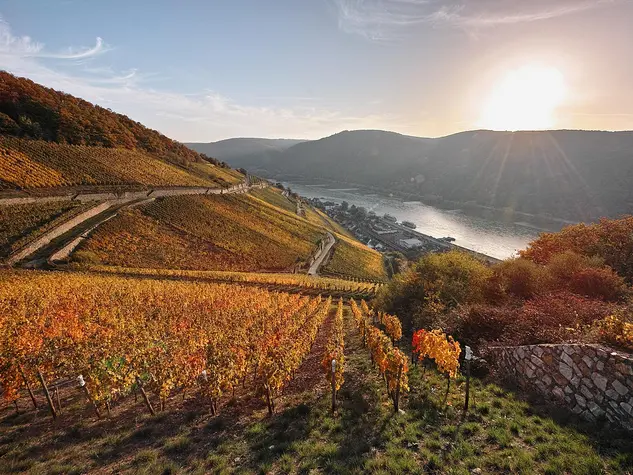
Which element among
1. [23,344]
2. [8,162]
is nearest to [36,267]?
[8,162]

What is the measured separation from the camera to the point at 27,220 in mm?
44469

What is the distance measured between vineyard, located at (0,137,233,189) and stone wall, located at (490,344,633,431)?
66483 millimetres

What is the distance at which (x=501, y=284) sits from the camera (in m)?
22.6

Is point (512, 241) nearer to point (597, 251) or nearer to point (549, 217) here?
point (549, 217)

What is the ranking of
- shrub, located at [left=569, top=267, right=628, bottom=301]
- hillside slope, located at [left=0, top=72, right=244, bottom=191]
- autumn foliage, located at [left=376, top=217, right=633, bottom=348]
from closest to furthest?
autumn foliage, located at [left=376, top=217, right=633, bottom=348] < shrub, located at [left=569, top=267, right=628, bottom=301] < hillside slope, located at [left=0, top=72, right=244, bottom=191]

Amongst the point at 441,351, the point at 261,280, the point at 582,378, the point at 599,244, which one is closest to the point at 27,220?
the point at 261,280

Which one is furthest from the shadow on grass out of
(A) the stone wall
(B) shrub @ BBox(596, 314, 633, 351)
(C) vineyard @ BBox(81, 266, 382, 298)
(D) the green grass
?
(C) vineyard @ BBox(81, 266, 382, 298)

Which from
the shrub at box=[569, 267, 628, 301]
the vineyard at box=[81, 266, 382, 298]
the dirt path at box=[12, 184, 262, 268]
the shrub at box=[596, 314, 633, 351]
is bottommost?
the vineyard at box=[81, 266, 382, 298]

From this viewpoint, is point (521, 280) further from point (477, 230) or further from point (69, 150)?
point (477, 230)

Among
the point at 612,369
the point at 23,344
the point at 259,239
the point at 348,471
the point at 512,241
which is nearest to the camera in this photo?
the point at 348,471

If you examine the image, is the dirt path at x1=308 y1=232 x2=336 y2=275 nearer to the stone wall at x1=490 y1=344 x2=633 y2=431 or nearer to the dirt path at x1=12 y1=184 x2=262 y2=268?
the dirt path at x1=12 y1=184 x2=262 y2=268

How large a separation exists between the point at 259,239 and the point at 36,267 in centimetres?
3862

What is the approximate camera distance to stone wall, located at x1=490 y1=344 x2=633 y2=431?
9172 mm

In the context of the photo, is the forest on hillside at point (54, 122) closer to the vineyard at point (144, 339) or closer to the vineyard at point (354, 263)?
the vineyard at point (144, 339)
